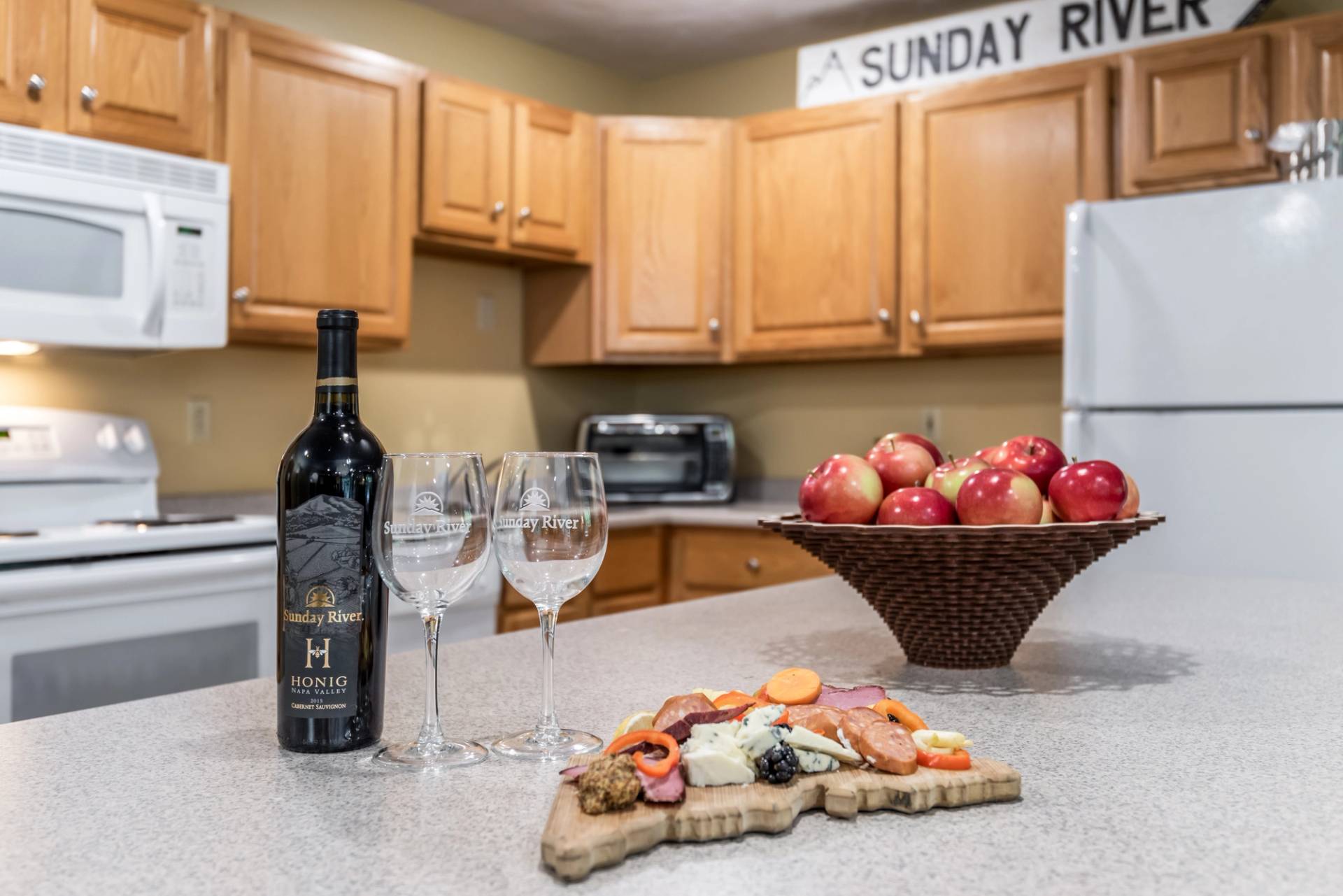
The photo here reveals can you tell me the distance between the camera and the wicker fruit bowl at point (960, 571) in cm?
85

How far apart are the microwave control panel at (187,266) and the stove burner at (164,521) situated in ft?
1.51

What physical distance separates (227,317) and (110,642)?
2.86 ft

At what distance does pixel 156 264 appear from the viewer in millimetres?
2332

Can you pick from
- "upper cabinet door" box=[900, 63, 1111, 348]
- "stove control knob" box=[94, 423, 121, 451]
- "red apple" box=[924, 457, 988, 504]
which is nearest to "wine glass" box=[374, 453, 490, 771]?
A: "red apple" box=[924, 457, 988, 504]

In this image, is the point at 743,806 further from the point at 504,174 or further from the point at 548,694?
the point at 504,174

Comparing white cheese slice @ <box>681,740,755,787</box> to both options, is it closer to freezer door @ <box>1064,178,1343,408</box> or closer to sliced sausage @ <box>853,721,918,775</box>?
sliced sausage @ <box>853,721,918,775</box>

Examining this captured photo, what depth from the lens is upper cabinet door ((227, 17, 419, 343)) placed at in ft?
8.57

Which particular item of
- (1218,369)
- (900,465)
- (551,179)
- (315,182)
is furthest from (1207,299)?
(315,182)

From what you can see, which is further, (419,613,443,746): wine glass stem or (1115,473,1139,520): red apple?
(1115,473,1139,520): red apple

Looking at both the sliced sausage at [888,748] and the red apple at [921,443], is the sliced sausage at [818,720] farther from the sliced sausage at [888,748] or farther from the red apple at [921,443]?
the red apple at [921,443]

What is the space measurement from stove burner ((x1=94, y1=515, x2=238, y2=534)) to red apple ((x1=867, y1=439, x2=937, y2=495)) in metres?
1.72

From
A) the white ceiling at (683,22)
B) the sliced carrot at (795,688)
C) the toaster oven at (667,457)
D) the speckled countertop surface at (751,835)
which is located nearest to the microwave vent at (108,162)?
the white ceiling at (683,22)

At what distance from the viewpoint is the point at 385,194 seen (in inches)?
116

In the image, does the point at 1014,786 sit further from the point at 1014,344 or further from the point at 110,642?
the point at 1014,344
